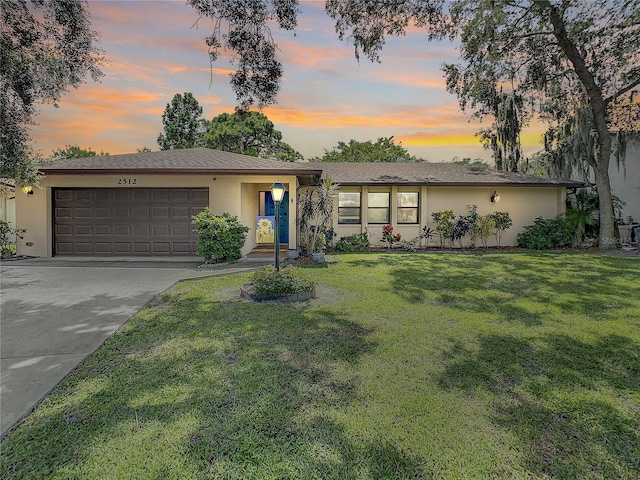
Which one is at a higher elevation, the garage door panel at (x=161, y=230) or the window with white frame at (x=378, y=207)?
the window with white frame at (x=378, y=207)

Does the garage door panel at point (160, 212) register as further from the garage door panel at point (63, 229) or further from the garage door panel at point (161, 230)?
the garage door panel at point (63, 229)

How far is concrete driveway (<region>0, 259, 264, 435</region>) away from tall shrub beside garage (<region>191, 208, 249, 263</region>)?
0.51 meters

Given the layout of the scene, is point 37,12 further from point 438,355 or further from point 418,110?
point 418,110

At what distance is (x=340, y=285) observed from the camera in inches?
265

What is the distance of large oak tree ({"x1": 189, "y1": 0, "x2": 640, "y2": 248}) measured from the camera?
5.77 metres

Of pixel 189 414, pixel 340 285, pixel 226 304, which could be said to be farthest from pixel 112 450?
pixel 340 285

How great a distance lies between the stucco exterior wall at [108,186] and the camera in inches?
388

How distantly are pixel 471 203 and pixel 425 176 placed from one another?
2019mm

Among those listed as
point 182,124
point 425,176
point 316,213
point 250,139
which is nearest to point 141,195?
point 316,213

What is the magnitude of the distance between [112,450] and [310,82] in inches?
394

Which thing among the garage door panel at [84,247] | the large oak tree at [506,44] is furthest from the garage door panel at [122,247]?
the large oak tree at [506,44]

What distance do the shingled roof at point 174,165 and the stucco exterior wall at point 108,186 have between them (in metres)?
0.34

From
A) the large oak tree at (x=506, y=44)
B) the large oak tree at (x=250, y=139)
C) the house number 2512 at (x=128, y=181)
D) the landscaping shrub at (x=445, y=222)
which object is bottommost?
the landscaping shrub at (x=445, y=222)

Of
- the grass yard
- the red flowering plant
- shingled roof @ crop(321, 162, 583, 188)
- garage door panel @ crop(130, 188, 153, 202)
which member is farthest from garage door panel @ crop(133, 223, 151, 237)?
the red flowering plant
